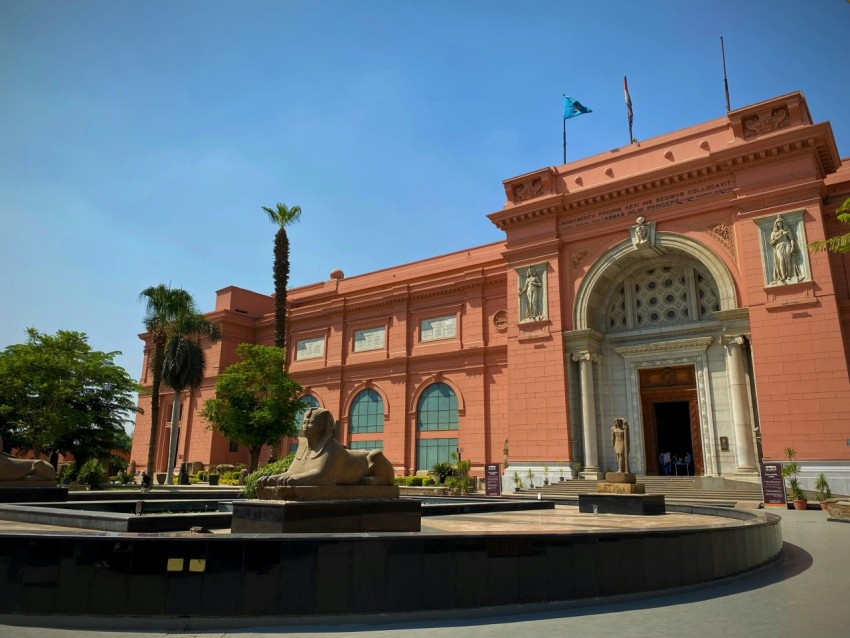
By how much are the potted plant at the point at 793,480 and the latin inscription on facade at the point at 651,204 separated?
31.5 feet

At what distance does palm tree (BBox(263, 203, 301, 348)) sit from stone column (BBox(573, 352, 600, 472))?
679 inches

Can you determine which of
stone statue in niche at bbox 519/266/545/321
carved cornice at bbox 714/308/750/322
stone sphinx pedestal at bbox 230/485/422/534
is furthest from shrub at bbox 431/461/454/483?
stone sphinx pedestal at bbox 230/485/422/534

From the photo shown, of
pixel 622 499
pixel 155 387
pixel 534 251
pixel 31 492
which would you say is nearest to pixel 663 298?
pixel 534 251

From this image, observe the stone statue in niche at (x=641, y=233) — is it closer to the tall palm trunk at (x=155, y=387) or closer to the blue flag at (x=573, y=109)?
the blue flag at (x=573, y=109)

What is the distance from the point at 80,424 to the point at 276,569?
2752 cm

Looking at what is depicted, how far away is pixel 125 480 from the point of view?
32.4 metres

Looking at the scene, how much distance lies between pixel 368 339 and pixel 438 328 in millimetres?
4791

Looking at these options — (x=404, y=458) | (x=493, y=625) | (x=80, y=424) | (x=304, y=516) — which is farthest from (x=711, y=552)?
(x=80, y=424)

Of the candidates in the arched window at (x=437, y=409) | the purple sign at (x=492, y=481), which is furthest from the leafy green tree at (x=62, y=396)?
the purple sign at (x=492, y=481)

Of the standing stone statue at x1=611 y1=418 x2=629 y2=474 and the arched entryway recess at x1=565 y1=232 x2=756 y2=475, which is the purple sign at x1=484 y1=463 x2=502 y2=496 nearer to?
the arched entryway recess at x1=565 y1=232 x2=756 y2=475

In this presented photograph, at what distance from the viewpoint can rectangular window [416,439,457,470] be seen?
29.2 m

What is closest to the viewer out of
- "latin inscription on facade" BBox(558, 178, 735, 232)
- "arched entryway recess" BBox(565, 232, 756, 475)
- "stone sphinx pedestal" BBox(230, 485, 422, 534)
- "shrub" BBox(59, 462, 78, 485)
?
"stone sphinx pedestal" BBox(230, 485, 422, 534)

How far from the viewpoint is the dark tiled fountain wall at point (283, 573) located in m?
5.18

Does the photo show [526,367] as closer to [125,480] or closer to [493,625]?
[493,625]
